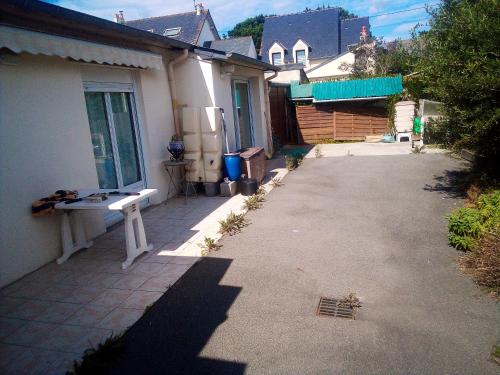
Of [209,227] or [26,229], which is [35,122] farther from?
[209,227]

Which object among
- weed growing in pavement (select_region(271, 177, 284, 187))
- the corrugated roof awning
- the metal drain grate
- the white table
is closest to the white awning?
the white table

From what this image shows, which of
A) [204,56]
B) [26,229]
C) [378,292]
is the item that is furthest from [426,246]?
[204,56]

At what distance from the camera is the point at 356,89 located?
53.5 feet

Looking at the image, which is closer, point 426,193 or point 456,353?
point 456,353

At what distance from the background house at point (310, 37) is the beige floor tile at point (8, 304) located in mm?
37414

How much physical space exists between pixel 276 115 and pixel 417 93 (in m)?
6.13

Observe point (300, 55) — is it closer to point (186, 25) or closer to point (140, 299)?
point (186, 25)

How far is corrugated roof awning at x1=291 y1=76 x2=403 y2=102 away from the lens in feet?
52.5

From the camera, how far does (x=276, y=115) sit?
54.6 feet

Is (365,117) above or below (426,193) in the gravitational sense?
above

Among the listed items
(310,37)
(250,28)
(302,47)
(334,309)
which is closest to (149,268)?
(334,309)

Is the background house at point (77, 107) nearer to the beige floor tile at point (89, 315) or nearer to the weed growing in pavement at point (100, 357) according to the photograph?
the beige floor tile at point (89, 315)

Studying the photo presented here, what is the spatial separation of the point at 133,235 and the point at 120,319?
161 cm

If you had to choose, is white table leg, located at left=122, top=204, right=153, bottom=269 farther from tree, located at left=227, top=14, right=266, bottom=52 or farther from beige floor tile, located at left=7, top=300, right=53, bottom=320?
tree, located at left=227, top=14, right=266, bottom=52
